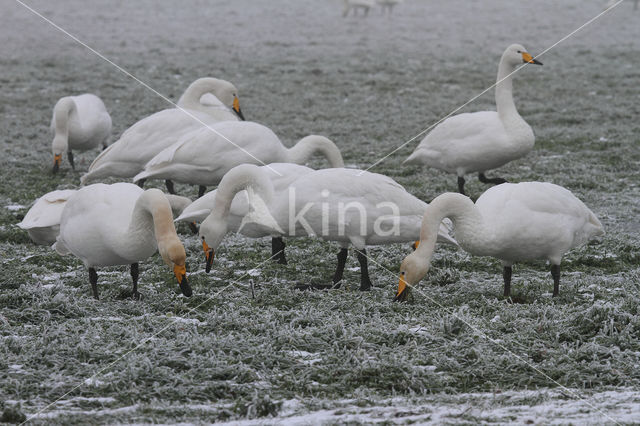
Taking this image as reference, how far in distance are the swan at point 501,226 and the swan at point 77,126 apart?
598 centimetres

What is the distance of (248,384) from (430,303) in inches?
70.1

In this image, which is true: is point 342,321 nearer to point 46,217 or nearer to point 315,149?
point 46,217

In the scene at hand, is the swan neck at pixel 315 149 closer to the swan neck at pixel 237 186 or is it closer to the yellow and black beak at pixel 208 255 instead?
the swan neck at pixel 237 186

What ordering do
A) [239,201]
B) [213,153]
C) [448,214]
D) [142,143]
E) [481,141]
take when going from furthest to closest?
[481,141]
[142,143]
[213,153]
[239,201]
[448,214]

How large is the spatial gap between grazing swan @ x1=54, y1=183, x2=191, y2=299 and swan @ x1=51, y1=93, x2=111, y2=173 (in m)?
4.38

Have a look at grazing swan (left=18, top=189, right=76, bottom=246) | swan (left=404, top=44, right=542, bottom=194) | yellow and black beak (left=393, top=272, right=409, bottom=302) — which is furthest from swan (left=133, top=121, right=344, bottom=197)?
yellow and black beak (left=393, top=272, right=409, bottom=302)

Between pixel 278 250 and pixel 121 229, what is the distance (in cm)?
168

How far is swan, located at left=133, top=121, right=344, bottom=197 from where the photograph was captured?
751 centimetres

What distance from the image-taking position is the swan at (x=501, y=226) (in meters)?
5.33

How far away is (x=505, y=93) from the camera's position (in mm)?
8633

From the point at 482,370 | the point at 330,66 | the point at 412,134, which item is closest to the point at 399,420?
the point at 482,370

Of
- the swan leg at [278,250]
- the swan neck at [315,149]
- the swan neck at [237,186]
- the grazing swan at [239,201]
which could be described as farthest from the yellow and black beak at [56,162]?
the swan neck at [237,186]

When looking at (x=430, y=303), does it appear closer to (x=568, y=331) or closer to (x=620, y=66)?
(x=568, y=331)

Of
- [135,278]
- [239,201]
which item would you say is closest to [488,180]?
[239,201]
